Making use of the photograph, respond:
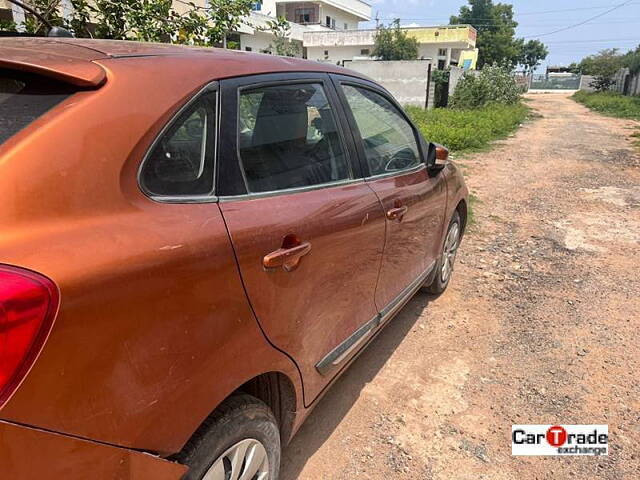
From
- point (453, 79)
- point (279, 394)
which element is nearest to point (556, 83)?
point (453, 79)

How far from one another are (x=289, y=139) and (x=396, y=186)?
32.6 inches

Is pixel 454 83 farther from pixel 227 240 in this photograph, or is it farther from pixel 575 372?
pixel 227 240

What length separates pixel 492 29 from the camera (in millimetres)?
64375

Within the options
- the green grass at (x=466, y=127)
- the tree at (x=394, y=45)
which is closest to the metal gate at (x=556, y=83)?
the tree at (x=394, y=45)

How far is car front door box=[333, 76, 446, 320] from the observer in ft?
8.38

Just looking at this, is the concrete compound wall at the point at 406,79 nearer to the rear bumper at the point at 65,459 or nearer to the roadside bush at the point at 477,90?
the roadside bush at the point at 477,90

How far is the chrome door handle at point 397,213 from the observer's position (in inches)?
99.5

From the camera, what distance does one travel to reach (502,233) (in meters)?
5.94

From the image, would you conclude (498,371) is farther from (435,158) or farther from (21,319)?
(21,319)

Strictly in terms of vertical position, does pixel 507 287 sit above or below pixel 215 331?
below

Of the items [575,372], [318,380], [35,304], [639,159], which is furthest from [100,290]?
[639,159]

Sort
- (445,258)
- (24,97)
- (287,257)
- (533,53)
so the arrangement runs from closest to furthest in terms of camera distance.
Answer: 1. (24,97)
2. (287,257)
3. (445,258)
4. (533,53)

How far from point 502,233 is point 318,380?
4483mm

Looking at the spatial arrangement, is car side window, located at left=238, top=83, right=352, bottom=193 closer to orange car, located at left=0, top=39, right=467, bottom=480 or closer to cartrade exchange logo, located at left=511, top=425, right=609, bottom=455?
orange car, located at left=0, top=39, right=467, bottom=480
